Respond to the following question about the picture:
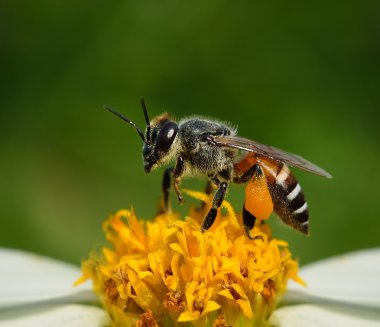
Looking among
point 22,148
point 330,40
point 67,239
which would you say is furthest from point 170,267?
point 330,40

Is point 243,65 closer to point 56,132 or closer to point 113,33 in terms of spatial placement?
point 113,33

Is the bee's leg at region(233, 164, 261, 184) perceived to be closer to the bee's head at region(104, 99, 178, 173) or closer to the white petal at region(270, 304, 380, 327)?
the bee's head at region(104, 99, 178, 173)

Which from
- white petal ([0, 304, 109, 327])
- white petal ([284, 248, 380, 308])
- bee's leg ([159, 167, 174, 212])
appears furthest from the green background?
white petal ([0, 304, 109, 327])

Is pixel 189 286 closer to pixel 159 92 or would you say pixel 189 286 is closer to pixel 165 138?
pixel 165 138

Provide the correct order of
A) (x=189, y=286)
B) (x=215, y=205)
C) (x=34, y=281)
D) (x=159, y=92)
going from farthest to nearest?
(x=159, y=92) < (x=34, y=281) < (x=215, y=205) < (x=189, y=286)

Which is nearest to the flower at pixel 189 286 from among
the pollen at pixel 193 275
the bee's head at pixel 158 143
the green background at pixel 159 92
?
the pollen at pixel 193 275

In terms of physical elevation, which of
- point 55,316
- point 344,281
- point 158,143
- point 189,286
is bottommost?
point 55,316

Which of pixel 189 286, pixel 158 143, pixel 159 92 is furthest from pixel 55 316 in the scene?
pixel 159 92

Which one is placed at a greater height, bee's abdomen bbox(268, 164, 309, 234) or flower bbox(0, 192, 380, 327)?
bee's abdomen bbox(268, 164, 309, 234)
